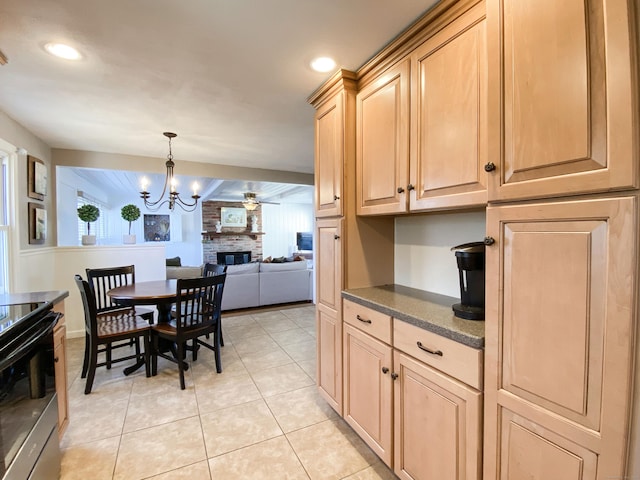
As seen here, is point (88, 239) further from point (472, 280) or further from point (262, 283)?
point (472, 280)

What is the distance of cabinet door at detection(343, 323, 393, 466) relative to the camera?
152 cm

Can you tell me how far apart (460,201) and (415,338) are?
0.64 meters

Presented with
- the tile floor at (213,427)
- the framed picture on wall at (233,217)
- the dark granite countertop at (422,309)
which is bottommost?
the tile floor at (213,427)

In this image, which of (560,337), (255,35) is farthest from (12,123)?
(560,337)

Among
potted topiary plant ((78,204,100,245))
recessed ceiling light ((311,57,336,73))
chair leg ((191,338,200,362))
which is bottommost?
chair leg ((191,338,200,362))

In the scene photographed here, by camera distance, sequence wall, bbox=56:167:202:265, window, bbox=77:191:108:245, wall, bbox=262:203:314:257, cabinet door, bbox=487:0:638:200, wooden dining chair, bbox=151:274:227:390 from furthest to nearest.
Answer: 1. wall, bbox=262:203:314:257
2. wall, bbox=56:167:202:265
3. window, bbox=77:191:108:245
4. wooden dining chair, bbox=151:274:227:390
5. cabinet door, bbox=487:0:638:200

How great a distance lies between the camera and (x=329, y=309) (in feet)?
6.70

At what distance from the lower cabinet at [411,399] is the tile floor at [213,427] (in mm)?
259

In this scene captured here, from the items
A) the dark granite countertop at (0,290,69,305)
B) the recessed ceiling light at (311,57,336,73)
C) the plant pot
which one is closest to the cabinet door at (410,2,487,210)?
the recessed ceiling light at (311,57,336,73)

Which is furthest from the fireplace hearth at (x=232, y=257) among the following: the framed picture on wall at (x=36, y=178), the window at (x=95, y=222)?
the framed picture on wall at (x=36, y=178)

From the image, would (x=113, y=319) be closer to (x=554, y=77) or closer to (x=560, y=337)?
(x=560, y=337)

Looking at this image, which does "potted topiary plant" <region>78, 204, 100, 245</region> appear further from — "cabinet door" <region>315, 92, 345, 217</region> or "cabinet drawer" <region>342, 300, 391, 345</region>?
"cabinet drawer" <region>342, 300, 391, 345</region>

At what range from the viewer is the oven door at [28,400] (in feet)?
3.51

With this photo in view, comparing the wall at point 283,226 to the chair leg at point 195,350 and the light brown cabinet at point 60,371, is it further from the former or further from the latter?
the light brown cabinet at point 60,371
